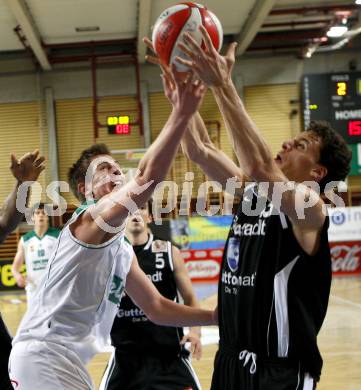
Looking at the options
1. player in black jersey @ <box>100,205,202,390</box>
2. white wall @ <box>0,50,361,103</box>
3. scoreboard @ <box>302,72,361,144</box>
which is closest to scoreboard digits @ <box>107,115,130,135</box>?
white wall @ <box>0,50,361,103</box>

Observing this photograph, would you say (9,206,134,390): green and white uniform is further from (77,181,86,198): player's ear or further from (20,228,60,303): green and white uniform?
(20,228,60,303): green and white uniform

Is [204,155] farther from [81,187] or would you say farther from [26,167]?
[26,167]

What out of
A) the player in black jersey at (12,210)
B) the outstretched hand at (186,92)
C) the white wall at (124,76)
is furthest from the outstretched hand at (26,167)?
the white wall at (124,76)

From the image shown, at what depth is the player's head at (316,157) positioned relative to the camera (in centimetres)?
298

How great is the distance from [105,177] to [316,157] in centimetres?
112

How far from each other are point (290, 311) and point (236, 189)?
94 centimetres

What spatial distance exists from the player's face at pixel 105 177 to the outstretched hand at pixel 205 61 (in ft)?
3.12

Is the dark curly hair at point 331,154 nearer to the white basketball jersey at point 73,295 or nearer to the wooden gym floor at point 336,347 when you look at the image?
the white basketball jersey at point 73,295

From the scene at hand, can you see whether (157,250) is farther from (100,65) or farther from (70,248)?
(100,65)

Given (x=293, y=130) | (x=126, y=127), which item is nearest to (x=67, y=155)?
(x=126, y=127)

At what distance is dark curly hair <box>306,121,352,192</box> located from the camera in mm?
2982

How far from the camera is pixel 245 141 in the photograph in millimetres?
2498

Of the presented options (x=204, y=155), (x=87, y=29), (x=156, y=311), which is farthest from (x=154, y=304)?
(x=87, y=29)

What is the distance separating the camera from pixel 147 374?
13.6 ft
